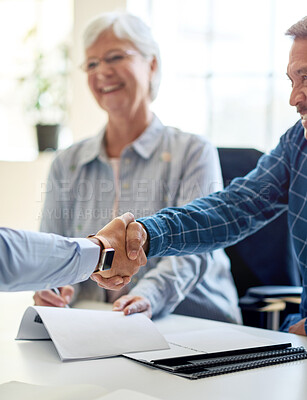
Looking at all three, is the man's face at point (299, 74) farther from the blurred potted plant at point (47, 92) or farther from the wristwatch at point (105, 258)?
the blurred potted plant at point (47, 92)

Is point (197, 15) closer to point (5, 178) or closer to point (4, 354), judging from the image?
point (5, 178)

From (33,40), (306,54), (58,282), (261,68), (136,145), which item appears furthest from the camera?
(261,68)

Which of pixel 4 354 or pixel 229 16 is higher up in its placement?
pixel 229 16

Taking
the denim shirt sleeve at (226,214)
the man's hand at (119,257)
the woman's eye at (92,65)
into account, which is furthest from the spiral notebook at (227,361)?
the woman's eye at (92,65)

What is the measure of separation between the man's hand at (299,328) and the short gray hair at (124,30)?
1008mm

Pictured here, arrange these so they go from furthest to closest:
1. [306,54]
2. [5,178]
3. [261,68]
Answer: [261,68] → [5,178] → [306,54]

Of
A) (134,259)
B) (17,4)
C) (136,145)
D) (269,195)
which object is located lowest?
(134,259)

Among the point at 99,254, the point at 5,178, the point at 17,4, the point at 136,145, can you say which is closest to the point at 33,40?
the point at 17,4

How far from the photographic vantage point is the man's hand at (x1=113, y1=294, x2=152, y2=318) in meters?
1.30

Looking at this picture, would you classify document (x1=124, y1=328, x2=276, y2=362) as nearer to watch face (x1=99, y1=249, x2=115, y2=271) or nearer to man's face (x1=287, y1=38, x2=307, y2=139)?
watch face (x1=99, y1=249, x2=115, y2=271)

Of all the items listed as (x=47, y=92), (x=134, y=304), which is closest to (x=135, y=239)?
(x=134, y=304)

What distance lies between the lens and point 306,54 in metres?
1.23

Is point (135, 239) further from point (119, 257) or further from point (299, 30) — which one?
point (299, 30)

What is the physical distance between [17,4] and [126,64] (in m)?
1.94
